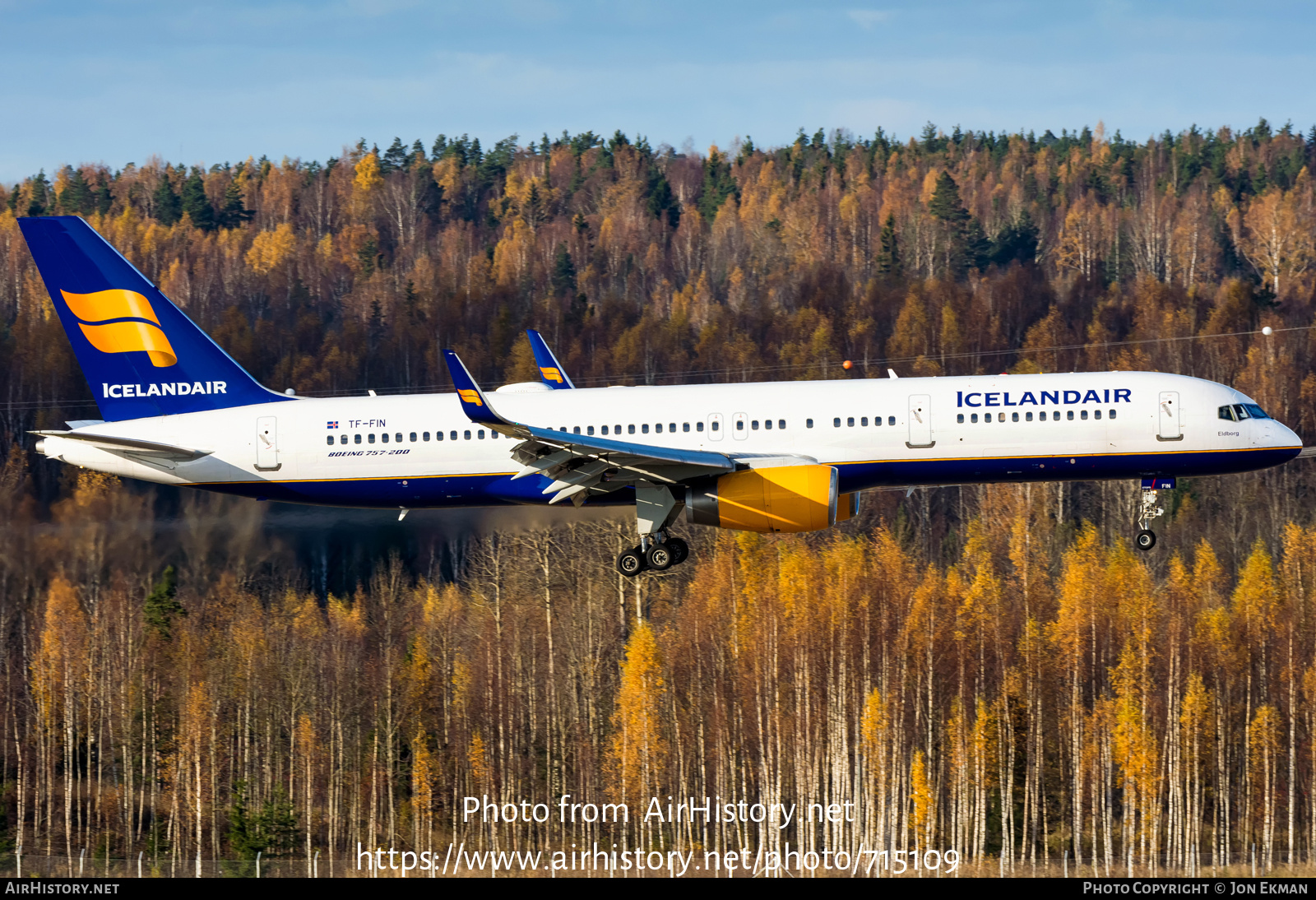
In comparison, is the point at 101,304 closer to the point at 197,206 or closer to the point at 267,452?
the point at 267,452

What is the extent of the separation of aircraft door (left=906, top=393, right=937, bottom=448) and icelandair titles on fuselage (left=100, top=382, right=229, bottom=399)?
1742 cm

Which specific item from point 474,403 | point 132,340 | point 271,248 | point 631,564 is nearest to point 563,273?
point 271,248

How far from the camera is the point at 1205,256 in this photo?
158 metres

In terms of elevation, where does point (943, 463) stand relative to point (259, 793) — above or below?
above

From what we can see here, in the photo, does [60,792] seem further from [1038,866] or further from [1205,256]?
[1205,256]

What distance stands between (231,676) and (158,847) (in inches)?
395

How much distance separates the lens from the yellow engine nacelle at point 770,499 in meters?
34.3

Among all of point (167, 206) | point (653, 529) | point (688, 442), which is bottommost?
point (653, 529)

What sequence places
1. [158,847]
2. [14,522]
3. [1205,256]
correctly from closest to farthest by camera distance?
[14,522]
[158,847]
[1205,256]

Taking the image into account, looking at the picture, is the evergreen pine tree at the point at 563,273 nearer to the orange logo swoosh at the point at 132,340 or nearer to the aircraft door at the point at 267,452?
the orange logo swoosh at the point at 132,340

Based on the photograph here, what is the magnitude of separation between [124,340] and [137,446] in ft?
11.8

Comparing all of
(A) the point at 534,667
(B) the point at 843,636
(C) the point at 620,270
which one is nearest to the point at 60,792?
(A) the point at 534,667

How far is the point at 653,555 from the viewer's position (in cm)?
3575

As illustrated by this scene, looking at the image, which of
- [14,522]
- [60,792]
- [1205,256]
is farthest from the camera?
[1205,256]
